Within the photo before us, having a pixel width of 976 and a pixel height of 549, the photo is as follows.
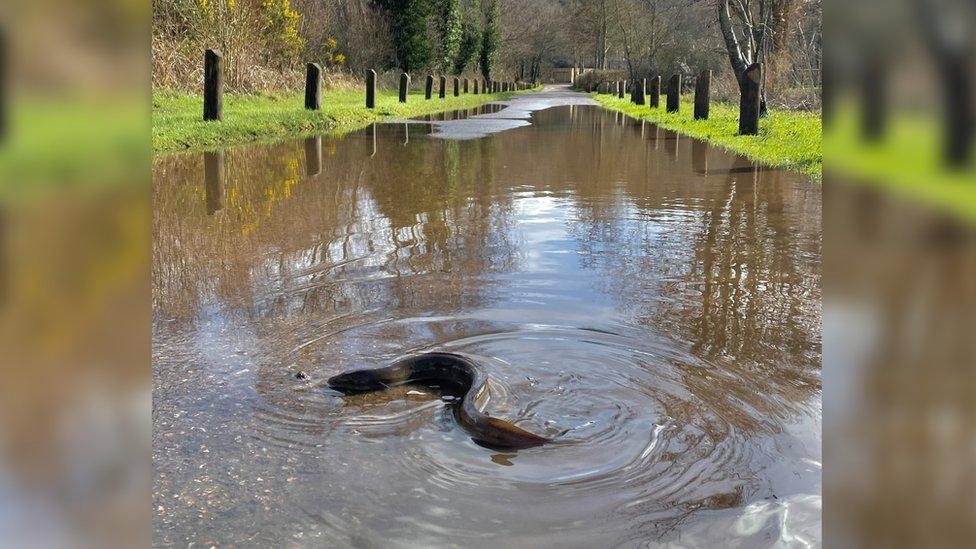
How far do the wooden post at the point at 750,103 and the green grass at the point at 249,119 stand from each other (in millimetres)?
7140

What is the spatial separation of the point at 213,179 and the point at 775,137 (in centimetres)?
796

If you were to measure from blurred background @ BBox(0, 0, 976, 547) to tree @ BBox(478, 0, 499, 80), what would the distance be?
5425 centimetres

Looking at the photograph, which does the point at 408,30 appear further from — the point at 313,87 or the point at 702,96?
the point at 702,96

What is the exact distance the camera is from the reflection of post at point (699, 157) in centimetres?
966

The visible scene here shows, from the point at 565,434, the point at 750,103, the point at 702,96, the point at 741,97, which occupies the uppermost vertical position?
the point at 702,96

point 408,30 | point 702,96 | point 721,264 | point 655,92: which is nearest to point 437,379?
point 721,264

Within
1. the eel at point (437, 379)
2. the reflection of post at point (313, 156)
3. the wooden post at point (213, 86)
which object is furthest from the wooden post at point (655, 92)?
the eel at point (437, 379)

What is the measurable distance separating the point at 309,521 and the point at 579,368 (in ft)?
4.43

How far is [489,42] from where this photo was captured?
178ft
